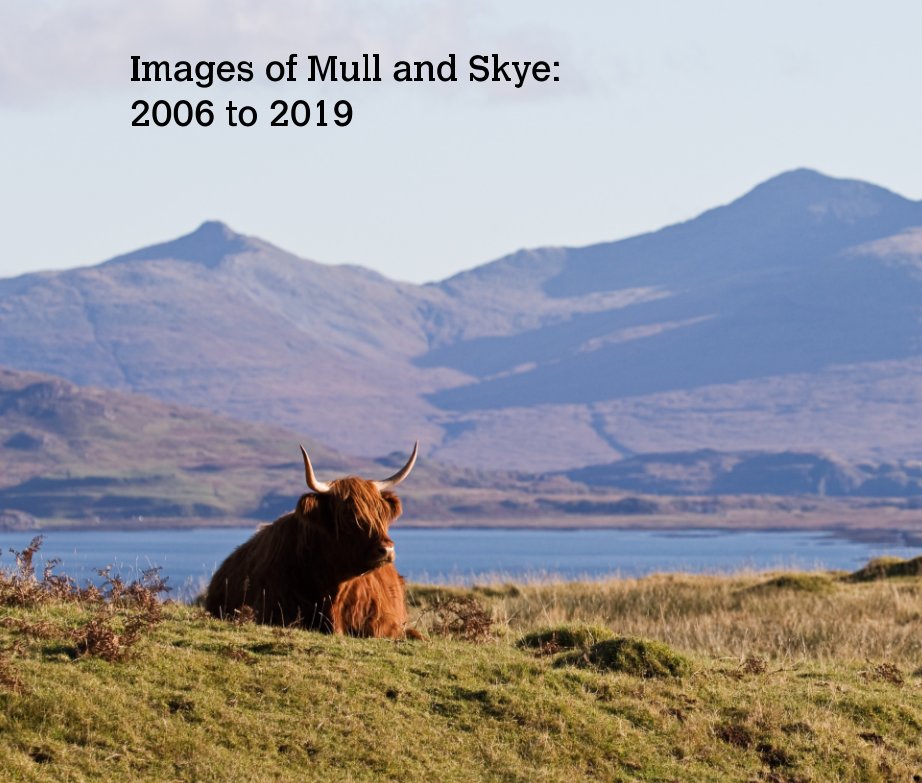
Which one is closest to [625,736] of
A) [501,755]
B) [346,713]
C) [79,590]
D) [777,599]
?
[501,755]

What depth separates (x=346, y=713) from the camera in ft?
37.4

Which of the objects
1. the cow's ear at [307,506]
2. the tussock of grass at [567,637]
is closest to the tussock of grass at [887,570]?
the tussock of grass at [567,637]

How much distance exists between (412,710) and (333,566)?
375cm

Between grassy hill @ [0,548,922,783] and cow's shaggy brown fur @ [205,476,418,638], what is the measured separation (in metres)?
0.72

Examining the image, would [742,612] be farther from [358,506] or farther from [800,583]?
[358,506]

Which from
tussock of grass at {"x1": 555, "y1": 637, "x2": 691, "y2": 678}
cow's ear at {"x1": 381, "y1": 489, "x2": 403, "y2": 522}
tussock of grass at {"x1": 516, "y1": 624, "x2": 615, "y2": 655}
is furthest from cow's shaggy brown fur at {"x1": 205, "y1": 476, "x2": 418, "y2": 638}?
tussock of grass at {"x1": 555, "y1": 637, "x2": 691, "y2": 678}

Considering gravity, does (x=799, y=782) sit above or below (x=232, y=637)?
below

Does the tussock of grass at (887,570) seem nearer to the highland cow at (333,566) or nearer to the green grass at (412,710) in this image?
the green grass at (412,710)

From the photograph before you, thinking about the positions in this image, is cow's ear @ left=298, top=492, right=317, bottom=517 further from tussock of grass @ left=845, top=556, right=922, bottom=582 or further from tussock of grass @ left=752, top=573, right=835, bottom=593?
tussock of grass @ left=845, top=556, right=922, bottom=582

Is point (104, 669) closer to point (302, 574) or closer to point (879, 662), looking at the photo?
point (302, 574)

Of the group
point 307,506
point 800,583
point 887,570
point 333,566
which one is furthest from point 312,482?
point 887,570

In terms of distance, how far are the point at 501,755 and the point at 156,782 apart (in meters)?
2.30

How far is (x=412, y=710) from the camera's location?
11.7 m

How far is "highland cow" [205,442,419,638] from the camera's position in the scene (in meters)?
15.2
